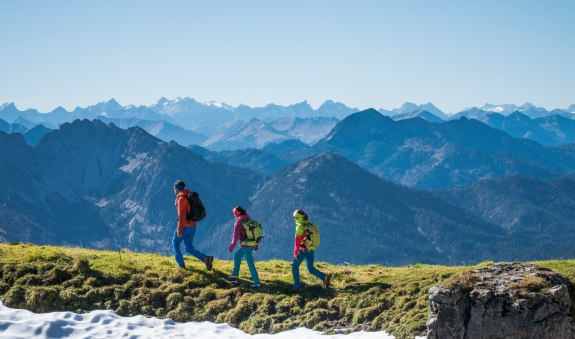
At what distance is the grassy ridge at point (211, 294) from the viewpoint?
24969 mm

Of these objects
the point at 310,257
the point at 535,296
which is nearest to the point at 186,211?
the point at 310,257

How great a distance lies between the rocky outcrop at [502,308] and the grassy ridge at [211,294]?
3016mm

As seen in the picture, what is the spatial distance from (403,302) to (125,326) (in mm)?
11433

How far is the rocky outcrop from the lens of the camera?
746 inches

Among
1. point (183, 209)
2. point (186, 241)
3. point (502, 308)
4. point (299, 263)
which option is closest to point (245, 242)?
point (299, 263)

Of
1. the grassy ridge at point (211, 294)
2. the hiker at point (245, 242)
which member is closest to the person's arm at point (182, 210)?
the grassy ridge at point (211, 294)

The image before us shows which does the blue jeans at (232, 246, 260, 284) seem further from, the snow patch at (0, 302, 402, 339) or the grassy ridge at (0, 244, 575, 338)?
the snow patch at (0, 302, 402, 339)

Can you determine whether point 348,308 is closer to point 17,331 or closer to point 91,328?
point 91,328

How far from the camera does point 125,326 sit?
24719 millimetres

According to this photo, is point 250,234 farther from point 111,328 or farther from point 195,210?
point 111,328

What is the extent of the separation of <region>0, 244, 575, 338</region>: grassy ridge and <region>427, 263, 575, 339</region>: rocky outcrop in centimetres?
302

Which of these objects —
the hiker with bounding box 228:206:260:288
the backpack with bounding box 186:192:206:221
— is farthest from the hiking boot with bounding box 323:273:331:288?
the backpack with bounding box 186:192:206:221

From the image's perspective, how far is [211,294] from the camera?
27.7 meters

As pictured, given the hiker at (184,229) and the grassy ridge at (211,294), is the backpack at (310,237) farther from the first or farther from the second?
the hiker at (184,229)
